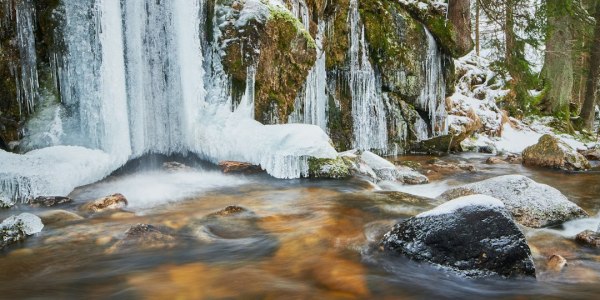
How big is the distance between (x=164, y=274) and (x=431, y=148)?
10.6 meters

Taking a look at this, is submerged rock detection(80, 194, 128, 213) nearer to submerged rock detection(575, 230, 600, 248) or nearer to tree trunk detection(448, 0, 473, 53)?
submerged rock detection(575, 230, 600, 248)

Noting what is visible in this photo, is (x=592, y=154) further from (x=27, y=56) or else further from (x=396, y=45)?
(x=27, y=56)

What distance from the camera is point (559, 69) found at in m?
16.3

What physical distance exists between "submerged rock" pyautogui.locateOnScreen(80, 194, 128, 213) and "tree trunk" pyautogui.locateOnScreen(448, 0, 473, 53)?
1062cm

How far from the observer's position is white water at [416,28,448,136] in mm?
12195

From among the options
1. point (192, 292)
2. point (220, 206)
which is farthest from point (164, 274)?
point (220, 206)

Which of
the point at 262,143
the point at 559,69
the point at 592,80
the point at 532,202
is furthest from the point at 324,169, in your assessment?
the point at 559,69

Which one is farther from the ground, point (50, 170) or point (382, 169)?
point (50, 170)

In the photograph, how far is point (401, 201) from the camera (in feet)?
18.1

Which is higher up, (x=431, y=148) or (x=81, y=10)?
(x=81, y=10)

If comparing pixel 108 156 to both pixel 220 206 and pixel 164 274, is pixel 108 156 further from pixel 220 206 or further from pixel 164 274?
pixel 164 274

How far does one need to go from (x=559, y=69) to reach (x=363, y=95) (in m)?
9.94

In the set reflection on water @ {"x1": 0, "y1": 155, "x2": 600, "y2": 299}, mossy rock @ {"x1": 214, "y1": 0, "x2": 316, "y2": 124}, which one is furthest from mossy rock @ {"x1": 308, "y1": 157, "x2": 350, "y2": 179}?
mossy rock @ {"x1": 214, "y1": 0, "x2": 316, "y2": 124}

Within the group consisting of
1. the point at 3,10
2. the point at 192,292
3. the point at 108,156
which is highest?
the point at 3,10
